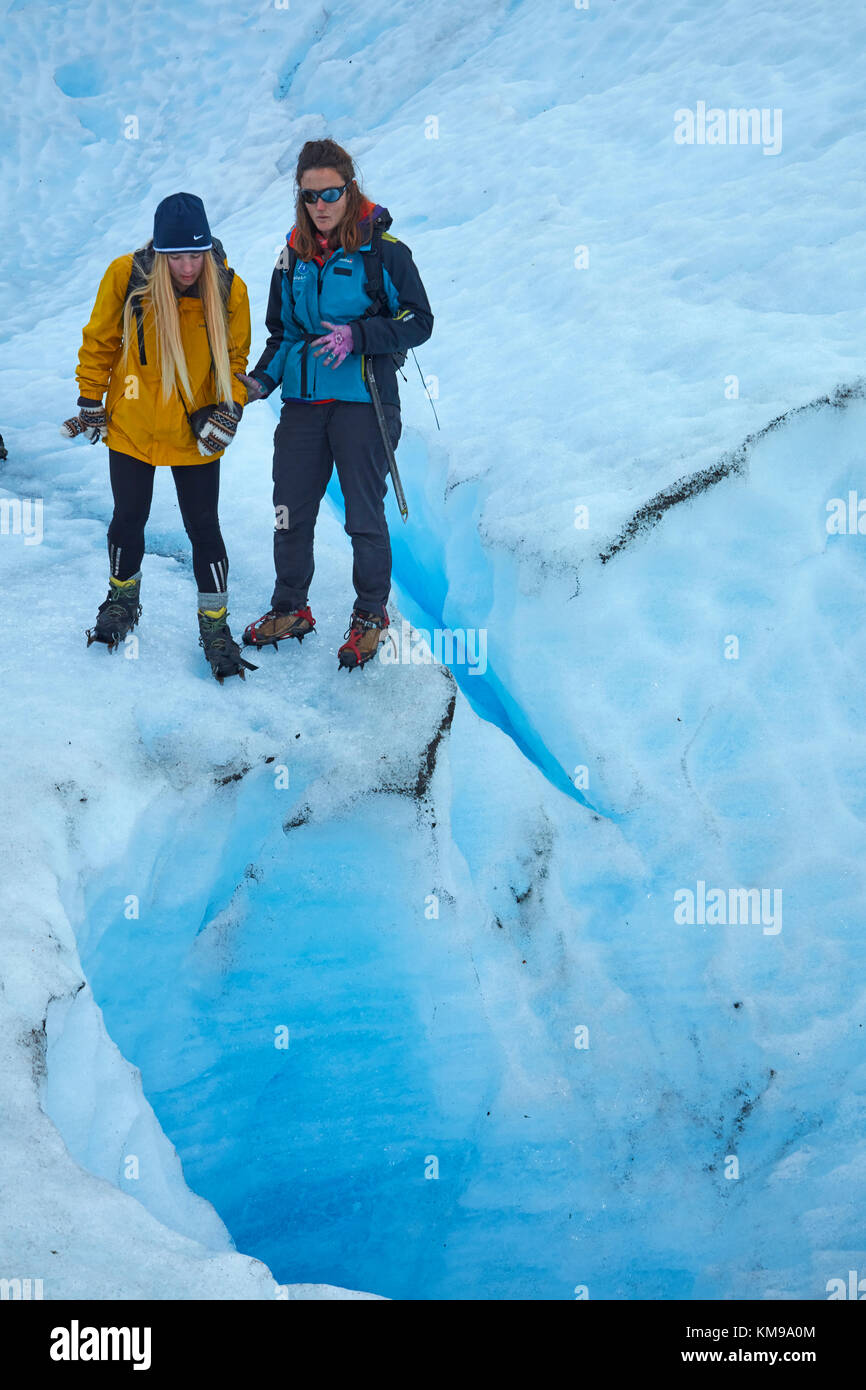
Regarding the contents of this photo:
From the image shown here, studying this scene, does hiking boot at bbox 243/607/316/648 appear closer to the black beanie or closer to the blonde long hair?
the blonde long hair

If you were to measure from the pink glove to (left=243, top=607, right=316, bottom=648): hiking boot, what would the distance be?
1020 millimetres

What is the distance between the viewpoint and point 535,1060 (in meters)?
3.81

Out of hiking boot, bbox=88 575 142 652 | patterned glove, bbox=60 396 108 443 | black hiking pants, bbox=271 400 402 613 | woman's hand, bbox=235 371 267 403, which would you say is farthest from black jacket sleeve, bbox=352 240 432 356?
hiking boot, bbox=88 575 142 652

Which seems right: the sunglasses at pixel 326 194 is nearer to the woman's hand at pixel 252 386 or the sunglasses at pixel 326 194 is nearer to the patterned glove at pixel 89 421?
the woman's hand at pixel 252 386

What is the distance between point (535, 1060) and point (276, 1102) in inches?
36.7

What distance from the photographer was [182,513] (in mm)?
3650

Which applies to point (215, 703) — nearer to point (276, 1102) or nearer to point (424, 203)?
point (276, 1102)

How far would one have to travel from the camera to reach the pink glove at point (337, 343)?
346 centimetres

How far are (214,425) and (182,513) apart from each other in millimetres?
355

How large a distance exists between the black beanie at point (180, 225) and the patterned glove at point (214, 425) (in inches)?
19.6

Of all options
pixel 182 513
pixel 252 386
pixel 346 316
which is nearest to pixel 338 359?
pixel 346 316

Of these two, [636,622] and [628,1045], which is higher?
[636,622]

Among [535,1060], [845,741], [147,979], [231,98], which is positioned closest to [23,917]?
[147,979]

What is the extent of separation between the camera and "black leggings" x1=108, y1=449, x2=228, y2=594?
3607 mm
